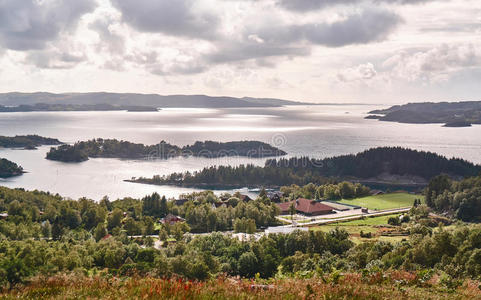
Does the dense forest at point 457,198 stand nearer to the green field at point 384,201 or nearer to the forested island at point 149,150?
the green field at point 384,201

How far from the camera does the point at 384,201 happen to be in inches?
2060

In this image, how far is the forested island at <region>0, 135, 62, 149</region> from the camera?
11607 centimetres

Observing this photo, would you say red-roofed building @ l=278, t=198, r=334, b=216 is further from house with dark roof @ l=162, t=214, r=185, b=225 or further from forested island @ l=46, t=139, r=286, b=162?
forested island @ l=46, t=139, r=286, b=162

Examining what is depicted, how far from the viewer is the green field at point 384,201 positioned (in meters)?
49.1

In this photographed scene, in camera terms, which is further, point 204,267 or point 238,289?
point 204,267

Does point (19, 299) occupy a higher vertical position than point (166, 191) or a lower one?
higher

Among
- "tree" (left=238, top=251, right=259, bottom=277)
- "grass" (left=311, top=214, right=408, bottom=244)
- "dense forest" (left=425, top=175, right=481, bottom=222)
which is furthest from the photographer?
"dense forest" (left=425, top=175, right=481, bottom=222)

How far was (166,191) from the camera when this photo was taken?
64.3m

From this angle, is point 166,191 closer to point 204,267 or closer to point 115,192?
point 115,192

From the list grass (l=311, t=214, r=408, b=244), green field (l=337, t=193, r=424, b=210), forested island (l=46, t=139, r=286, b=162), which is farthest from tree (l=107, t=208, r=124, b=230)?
forested island (l=46, t=139, r=286, b=162)

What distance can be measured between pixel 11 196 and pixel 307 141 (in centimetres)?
10159

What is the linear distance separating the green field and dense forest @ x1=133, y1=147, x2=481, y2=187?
14708mm

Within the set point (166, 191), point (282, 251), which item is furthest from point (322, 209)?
point (166, 191)

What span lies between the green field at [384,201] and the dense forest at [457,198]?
9.85 feet
